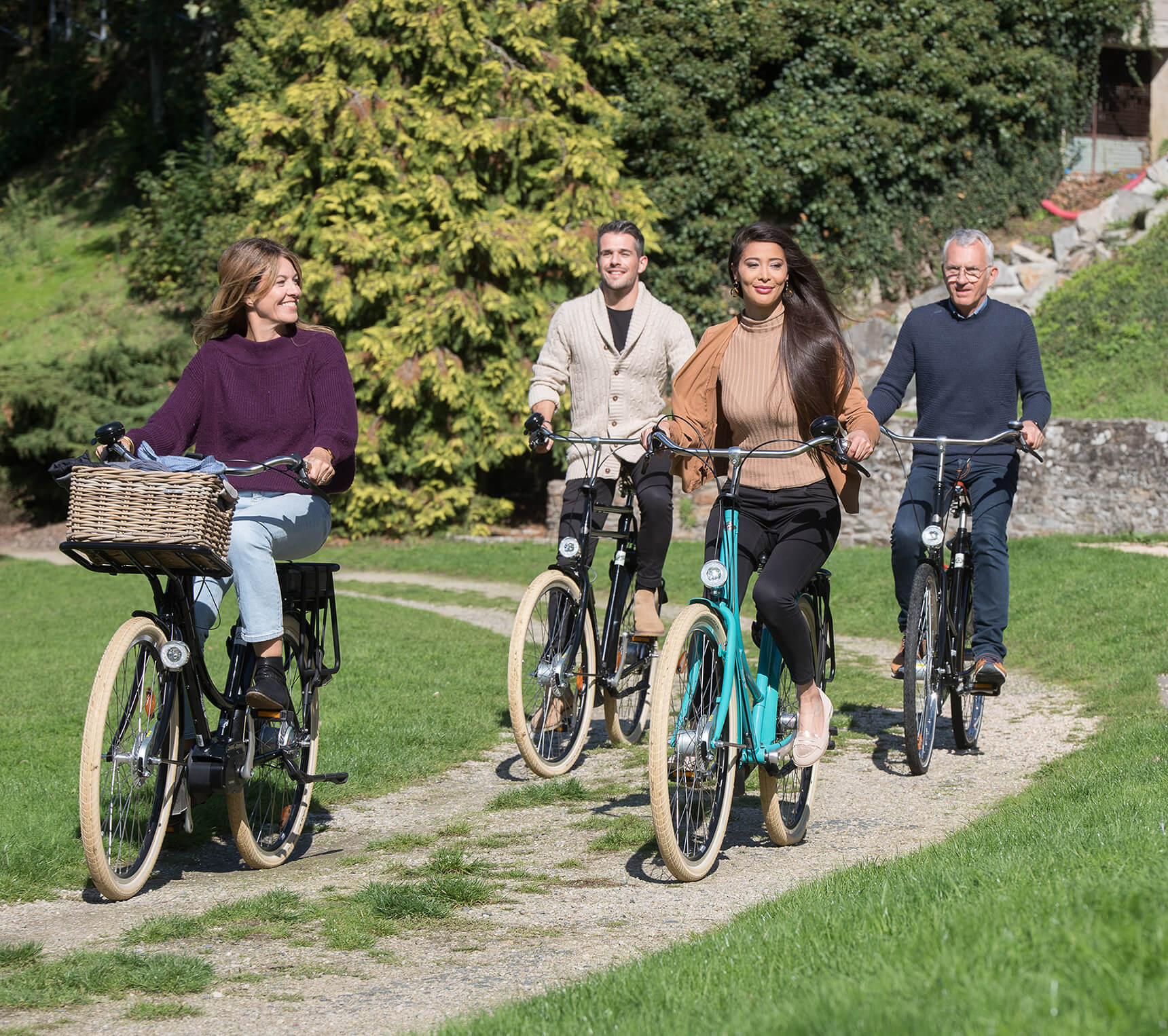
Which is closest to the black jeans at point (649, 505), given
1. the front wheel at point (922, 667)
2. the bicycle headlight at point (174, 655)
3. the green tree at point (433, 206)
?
the front wheel at point (922, 667)

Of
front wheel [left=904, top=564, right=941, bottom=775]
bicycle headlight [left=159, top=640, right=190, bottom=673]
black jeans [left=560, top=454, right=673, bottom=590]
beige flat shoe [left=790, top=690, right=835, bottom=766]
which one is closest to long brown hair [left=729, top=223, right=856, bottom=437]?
beige flat shoe [left=790, top=690, right=835, bottom=766]

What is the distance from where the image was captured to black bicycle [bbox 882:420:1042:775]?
6516mm

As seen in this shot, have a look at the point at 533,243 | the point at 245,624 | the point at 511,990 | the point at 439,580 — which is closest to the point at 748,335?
the point at 245,624

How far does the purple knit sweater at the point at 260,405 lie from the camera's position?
525cm

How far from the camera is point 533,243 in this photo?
20.0 m

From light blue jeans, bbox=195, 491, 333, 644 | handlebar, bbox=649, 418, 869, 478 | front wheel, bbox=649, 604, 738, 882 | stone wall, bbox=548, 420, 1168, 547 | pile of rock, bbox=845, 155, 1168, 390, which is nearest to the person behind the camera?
front wheel, bbox=649, 604, 738, 882

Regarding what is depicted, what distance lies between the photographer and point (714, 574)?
4.93 m

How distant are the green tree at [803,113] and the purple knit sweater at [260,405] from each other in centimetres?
1689

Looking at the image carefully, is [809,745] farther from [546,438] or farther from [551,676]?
[546,438]

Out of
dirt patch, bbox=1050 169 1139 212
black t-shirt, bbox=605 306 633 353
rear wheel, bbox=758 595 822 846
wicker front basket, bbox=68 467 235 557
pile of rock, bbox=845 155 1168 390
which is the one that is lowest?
rear wheel, bbox=758 595 822 846

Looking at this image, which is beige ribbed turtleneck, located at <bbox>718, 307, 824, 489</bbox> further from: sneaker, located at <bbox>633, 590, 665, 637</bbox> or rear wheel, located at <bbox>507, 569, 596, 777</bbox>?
sneaker, located at <bbox>633, 590, 665, 637</bbox>

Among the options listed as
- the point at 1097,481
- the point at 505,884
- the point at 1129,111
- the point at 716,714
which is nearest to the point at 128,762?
the point at 505,884

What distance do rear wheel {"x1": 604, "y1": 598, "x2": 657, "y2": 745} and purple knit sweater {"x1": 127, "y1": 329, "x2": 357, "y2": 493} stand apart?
85.4 inches

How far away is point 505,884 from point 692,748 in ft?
2.74
